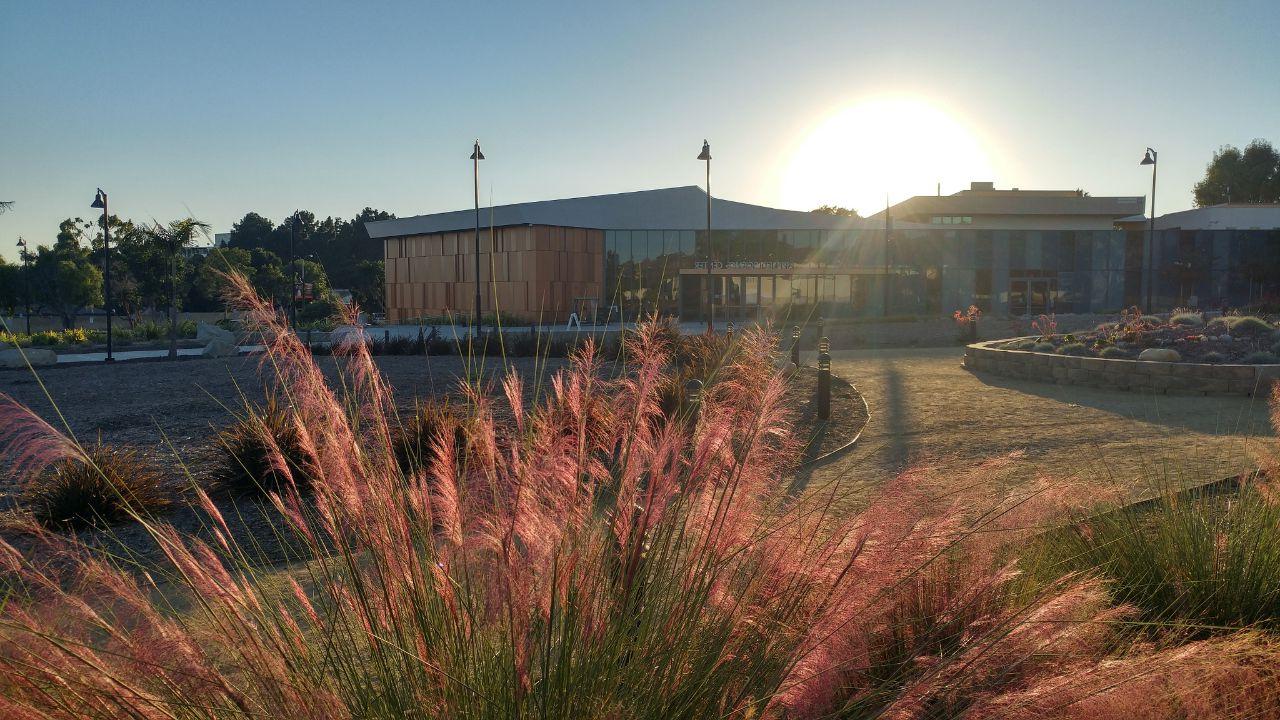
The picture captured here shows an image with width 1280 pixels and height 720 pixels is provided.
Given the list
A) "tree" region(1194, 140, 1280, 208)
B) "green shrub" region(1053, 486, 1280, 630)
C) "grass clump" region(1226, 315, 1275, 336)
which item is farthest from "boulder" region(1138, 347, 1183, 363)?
"tree" region(1194, 140, 1280, 208)

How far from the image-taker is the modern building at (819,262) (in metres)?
40.6

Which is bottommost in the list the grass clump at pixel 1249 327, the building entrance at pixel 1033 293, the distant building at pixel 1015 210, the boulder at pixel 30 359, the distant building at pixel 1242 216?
the boulder at pixel 30 359

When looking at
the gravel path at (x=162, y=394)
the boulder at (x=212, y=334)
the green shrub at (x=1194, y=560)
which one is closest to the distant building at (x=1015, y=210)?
the boulder at (x=212, y=334)

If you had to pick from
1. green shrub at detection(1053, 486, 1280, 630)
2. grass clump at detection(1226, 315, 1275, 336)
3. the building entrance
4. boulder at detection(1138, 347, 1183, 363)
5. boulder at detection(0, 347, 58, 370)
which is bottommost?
boulder at detection(0, 347, 58, 370)

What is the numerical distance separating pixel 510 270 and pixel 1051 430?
112 ft

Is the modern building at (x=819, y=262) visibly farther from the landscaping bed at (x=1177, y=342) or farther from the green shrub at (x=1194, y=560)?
the green shrub at (x=1194, y=560)

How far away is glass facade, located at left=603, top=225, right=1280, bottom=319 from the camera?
1640 inches

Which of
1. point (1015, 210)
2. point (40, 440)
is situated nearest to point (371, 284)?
point (1015, 210)

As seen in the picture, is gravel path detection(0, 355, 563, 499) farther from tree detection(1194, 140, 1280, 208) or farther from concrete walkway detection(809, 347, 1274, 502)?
tree detection(1194, 140, 1280, 208)

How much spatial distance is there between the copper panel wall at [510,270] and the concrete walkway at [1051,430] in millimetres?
25095

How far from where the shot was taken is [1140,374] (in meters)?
12.6

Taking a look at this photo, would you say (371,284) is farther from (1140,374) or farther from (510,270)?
(1140,374)

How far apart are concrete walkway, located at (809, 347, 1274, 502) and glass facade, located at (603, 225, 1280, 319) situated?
27.4 metres

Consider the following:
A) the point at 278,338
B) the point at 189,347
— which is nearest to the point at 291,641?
the point at 278,338
